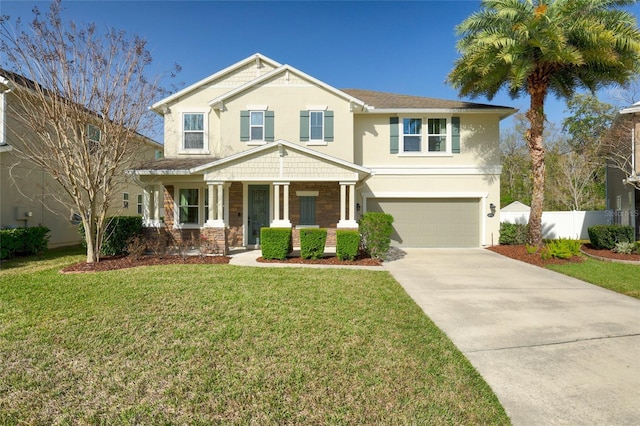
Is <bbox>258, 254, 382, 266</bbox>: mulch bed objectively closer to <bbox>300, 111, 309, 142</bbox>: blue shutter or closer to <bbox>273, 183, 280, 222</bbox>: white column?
<bbox>273, 183, 280, 222</bbox>: white column

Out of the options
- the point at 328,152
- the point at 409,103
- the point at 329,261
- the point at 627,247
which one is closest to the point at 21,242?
the point at 329,261

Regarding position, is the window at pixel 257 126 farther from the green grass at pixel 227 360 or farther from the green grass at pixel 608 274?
the green grass at pixel 608 274

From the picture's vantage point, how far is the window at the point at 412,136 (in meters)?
14.8

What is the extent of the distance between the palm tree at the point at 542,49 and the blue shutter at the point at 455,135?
1840 millimetres

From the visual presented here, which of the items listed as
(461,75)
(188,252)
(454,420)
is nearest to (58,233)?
(188,252)

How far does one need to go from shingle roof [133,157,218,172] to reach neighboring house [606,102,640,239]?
17.2 meters

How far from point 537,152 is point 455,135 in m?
3.37

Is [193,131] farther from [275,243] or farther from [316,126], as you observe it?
[275,243]

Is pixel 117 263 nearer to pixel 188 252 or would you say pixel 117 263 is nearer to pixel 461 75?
pixel 188 252

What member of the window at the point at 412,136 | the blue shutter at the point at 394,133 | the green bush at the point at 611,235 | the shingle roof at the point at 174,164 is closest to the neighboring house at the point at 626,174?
the green bush at the point at 611,235

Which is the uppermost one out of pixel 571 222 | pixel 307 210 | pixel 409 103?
pixel 409 103

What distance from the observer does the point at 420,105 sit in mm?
14914

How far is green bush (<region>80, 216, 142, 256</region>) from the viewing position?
35.7 ft

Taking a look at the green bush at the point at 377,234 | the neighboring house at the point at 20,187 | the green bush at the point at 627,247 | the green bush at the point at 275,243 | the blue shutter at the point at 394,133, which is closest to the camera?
the green bush at the point at 275,243
